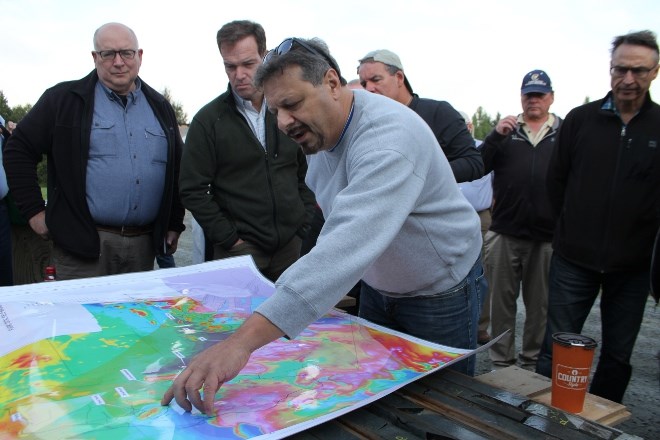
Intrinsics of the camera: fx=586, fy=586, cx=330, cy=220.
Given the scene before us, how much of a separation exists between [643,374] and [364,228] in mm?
3627

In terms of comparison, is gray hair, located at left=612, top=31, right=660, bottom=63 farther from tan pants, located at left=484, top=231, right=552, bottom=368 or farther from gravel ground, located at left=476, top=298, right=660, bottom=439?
gravel ground, located at left=476, top=298, right=660, bottom=439

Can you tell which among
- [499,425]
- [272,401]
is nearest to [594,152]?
[499,425]

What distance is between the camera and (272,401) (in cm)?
124

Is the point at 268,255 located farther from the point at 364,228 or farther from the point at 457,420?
the point at 457,420

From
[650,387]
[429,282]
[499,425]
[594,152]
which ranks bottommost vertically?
A: [650,387]

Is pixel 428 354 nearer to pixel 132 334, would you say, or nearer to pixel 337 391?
pixel 337 391

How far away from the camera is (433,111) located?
3148 millimetres

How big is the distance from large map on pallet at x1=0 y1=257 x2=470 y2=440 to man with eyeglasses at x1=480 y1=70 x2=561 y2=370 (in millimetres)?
2524

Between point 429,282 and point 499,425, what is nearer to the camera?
point 499,425

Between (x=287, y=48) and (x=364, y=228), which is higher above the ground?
(x=287, y=48)

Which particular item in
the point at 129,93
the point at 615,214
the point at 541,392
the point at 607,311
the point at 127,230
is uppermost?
the point at 129,93

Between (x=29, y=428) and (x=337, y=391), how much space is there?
62 cm

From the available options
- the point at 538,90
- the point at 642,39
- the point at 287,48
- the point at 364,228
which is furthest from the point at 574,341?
the point at 538,90

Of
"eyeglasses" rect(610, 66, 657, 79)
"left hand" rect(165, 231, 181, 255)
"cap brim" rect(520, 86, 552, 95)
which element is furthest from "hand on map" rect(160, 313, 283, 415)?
"cap brim" rect(520, 86, 552, 95)
